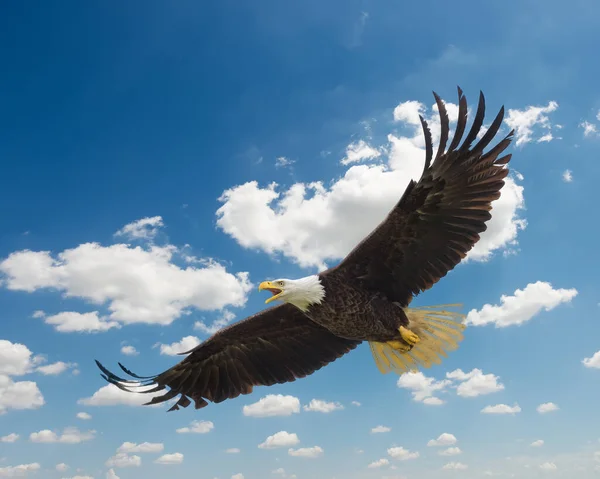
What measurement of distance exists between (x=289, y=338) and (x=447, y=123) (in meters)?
3.66

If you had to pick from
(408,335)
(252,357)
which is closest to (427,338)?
(408,335)

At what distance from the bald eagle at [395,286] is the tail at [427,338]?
0.01 metres

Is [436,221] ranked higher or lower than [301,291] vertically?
higher

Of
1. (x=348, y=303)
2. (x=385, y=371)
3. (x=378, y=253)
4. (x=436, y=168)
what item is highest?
(x=436, y=168)

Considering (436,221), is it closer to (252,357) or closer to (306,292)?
(306,292)

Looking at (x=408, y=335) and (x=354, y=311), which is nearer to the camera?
(x=354, y=311)

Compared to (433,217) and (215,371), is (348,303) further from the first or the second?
(215,371)

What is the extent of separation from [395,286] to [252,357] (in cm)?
242

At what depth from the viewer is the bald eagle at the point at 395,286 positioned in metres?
5.88

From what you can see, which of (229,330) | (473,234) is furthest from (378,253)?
(229,330)

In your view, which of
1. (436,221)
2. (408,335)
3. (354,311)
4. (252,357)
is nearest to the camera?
(436,221)

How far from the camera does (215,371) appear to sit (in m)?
7.83

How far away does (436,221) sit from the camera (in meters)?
6.14

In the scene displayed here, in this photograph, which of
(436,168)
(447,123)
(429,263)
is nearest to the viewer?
(447,123)
